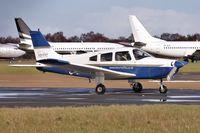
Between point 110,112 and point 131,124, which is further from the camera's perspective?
point 110,112

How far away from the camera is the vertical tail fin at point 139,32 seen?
305 feet

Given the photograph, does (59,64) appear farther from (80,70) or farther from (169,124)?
(169,124)

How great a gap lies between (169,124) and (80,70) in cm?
1437

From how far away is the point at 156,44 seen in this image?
306ft

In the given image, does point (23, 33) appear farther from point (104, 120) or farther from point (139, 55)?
point (104, 120)

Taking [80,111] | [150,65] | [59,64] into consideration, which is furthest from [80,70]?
[80,111]

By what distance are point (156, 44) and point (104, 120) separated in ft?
265

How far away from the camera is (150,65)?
25969mm

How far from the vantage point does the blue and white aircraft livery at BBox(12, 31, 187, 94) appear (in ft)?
84.6

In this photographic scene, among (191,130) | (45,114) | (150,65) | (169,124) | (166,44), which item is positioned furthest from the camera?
(166,44)

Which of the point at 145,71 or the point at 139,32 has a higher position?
the point at 139,32

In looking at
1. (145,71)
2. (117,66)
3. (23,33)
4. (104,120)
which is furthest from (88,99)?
(23,33)

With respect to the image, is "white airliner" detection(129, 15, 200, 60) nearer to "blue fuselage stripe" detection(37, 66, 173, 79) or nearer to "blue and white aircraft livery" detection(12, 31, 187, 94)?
"blue and white aircraft livery" detection(12, 31, 187, 94)

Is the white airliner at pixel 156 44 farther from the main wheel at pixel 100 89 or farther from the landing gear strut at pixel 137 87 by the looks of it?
the main wheel at pixel 100 89
